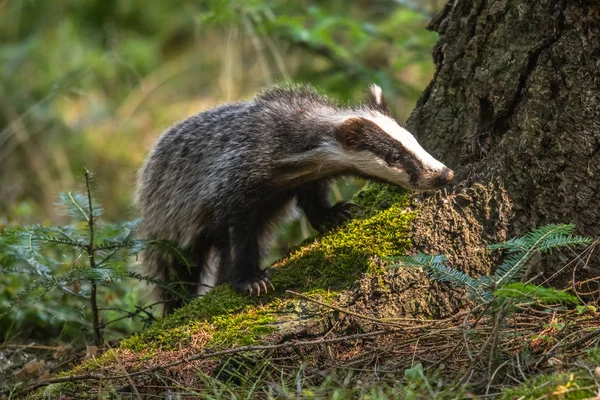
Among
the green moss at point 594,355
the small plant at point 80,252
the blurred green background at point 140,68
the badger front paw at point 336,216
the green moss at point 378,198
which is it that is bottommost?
the green moss at point 594,355

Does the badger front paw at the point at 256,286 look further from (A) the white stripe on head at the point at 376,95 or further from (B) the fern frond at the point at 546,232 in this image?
(B) the fern frond at the point at 546,232

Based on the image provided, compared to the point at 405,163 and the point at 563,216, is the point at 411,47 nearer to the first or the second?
the point at 405,163

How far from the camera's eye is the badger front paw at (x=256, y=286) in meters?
4.78

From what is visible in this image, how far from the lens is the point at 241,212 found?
5.42 m

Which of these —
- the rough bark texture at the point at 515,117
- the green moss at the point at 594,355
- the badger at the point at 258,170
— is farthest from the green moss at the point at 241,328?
the green moss at the point at 594,355

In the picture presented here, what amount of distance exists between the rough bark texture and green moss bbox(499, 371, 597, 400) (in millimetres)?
1409

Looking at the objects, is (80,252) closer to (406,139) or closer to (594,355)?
(406,139)

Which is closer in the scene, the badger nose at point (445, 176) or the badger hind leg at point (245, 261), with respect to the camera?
the badger nose at point (445, 176)

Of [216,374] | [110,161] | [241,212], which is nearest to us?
[216,374]

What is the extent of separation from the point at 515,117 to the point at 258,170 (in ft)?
6.25

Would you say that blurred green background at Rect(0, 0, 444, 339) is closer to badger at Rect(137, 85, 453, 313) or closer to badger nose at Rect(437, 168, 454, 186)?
badger at Rect(137, 85, 453, 313)

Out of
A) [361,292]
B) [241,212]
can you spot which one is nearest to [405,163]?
[361,292]

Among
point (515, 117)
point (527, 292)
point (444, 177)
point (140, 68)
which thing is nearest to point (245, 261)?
point (444, 177)

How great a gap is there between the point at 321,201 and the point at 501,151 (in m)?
1.70
